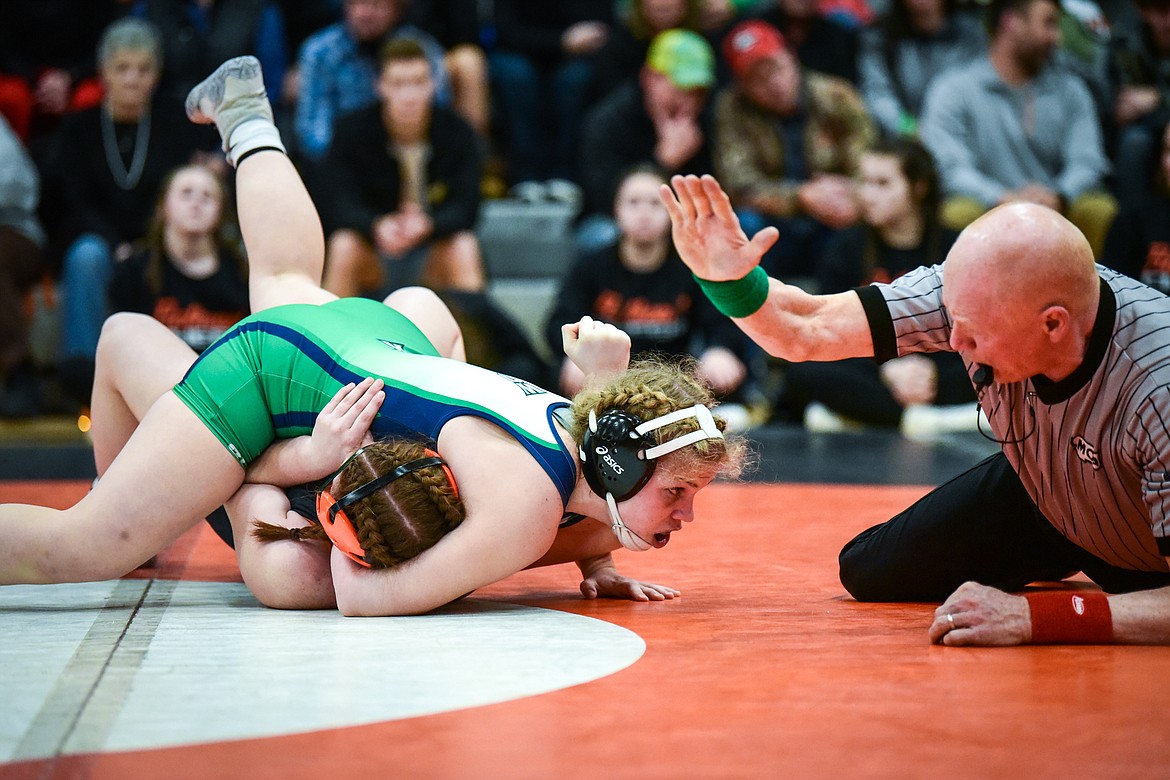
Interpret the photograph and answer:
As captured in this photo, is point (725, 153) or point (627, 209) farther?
point (725, 153)

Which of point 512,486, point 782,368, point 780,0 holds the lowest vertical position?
point 782,368

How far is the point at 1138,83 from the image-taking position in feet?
27.0

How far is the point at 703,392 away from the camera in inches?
118

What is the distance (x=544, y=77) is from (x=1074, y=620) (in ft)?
22.7

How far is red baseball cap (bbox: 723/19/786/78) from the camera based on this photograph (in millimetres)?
7891

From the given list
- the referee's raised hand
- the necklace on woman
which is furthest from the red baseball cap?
the referee's raised hand

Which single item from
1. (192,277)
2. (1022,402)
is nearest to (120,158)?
(192,277)

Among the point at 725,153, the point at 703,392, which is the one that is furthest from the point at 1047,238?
the point at 725,153

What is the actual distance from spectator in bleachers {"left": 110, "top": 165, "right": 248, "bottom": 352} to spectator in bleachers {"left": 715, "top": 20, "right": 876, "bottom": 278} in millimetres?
2836

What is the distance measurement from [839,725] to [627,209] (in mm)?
5324

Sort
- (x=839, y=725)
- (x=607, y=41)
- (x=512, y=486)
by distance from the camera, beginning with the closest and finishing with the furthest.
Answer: (x=839, y=725) < (x=512, y=486) < (x=607, y=41)

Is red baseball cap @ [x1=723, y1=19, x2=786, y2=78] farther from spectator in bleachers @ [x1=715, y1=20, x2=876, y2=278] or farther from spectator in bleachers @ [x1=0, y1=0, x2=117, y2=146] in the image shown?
spectator in bleachers @ [x1=0, y1=0, x2=117, y2=146]

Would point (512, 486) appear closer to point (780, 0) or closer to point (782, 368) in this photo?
point (782, 368)

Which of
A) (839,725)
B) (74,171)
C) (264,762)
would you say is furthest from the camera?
(74,171)
